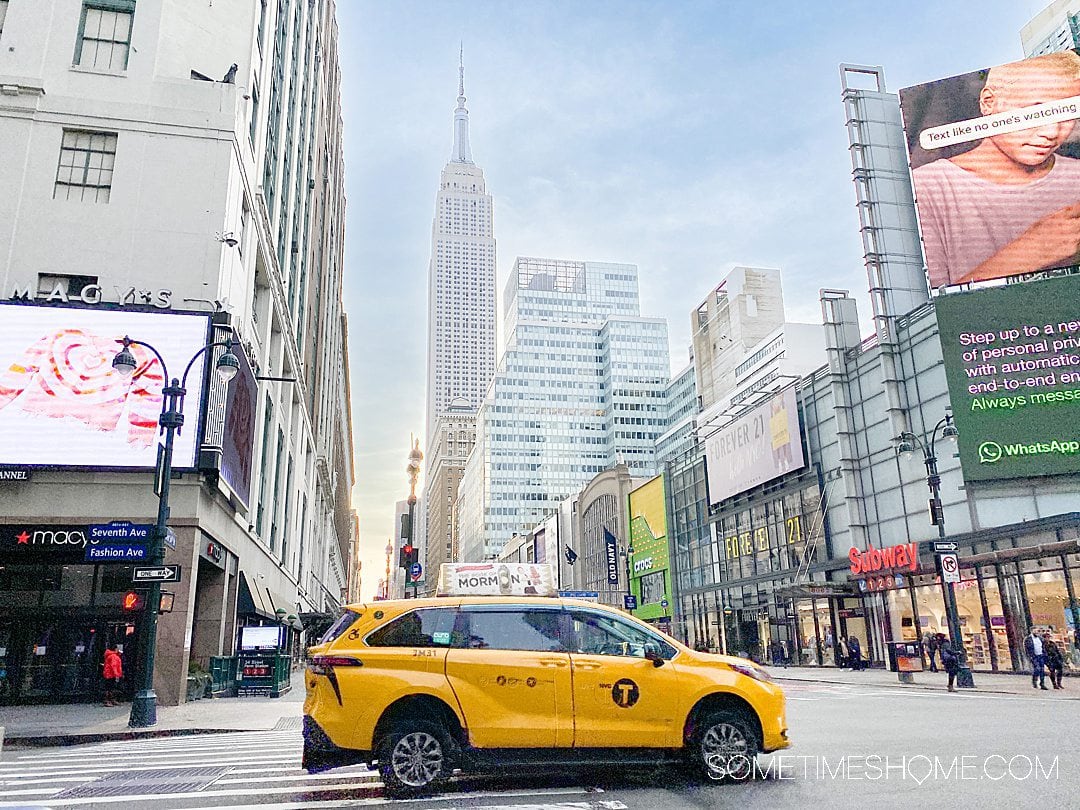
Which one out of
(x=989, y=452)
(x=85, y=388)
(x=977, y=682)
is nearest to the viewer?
(x=85, y=388)

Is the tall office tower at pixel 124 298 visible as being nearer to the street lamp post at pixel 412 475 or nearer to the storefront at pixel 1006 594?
the street lamp post at pixel 412 475

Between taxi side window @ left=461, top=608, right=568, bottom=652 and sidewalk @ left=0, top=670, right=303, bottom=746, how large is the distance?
9023 mm

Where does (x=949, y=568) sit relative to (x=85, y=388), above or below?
below

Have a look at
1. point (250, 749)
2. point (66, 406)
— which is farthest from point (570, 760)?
point (66, 406)

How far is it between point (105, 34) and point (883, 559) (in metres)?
37.8

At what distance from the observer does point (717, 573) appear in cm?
5784

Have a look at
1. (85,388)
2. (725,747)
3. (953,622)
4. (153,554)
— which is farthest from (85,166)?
(953,622)

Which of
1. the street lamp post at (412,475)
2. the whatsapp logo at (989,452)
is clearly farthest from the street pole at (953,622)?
the street lamp post at (412,475)

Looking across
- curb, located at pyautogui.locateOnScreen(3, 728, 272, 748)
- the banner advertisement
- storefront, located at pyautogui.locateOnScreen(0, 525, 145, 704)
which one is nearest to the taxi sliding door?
curb, located at pyautogui.locateOnScreen(3, 728, 272, 748)

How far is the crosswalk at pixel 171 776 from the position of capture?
8391mm

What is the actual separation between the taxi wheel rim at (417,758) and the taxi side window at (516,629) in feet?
3.41

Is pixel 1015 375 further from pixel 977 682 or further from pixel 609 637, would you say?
pixel 609 637

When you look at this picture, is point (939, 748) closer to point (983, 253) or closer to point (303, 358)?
point (983, 253)

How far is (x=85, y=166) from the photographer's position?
26094 mm
